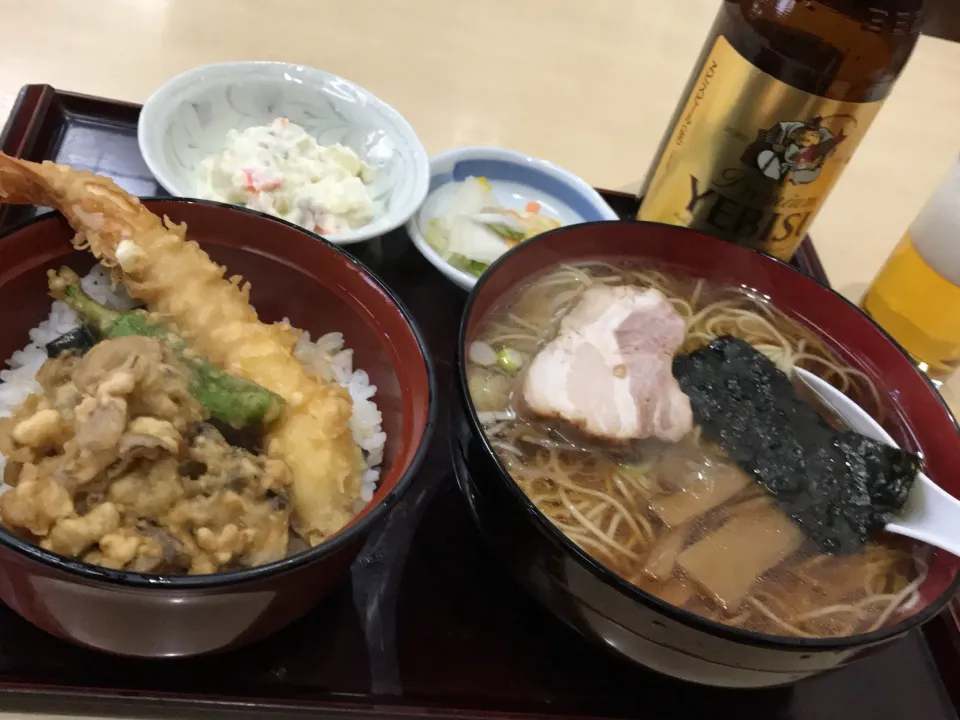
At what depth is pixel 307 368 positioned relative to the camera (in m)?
1.02

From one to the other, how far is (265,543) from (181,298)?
362 mm

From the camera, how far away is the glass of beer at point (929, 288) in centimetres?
129

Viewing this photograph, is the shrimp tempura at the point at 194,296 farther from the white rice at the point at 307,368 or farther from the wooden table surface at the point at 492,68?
the wooden table surface at the point at 492,68

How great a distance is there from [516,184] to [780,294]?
2.07ft

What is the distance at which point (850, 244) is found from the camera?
1.79m

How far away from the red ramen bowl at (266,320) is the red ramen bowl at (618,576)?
9cm

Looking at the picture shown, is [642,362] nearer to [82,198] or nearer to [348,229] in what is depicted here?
[348,229]

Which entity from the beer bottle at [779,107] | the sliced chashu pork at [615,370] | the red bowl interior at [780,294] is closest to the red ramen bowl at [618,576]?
the red bowl interior at [780,294]

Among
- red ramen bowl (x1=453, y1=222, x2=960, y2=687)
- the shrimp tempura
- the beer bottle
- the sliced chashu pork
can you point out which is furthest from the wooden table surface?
the sliced chashu pork

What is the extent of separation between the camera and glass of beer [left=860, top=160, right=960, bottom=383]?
50.7 inches

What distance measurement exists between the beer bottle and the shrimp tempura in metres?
0.78

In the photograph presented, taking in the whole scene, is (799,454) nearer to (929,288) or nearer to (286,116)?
(929,288)

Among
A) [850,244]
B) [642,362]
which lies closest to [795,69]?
[642,362]

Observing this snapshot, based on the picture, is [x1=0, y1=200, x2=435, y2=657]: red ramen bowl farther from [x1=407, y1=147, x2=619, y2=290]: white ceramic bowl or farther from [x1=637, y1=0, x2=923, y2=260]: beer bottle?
[x1=637, y1=0, x2=923, y2=260]: beer bottle
